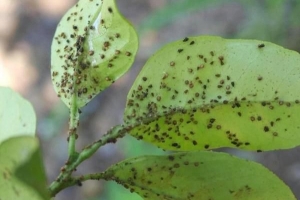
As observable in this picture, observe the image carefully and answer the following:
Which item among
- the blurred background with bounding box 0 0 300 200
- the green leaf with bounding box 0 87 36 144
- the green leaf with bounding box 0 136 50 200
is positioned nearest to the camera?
the green leaf with bounding box 0 136 50 200

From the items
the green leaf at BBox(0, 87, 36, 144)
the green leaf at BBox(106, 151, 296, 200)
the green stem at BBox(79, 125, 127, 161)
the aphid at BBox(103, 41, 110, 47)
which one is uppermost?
the aphid at BBox(103, 41, 110, 47)

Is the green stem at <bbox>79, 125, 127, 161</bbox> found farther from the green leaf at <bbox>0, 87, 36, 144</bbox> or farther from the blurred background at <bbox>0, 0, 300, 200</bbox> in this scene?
the blurred background at <bbox>0, 0, 300, 200</bbox>

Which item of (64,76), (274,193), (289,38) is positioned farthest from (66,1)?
(274,193)

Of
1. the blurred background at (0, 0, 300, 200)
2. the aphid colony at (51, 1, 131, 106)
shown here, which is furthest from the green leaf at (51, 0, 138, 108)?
the blurred background at (0, 0, 300, 200)

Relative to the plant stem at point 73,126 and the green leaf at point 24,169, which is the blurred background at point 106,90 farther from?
the green leaf at point 24,169

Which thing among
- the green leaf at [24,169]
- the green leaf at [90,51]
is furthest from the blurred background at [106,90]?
the green leaf at [24,169]

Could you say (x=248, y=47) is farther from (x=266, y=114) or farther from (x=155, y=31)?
(x=155, y=31)
